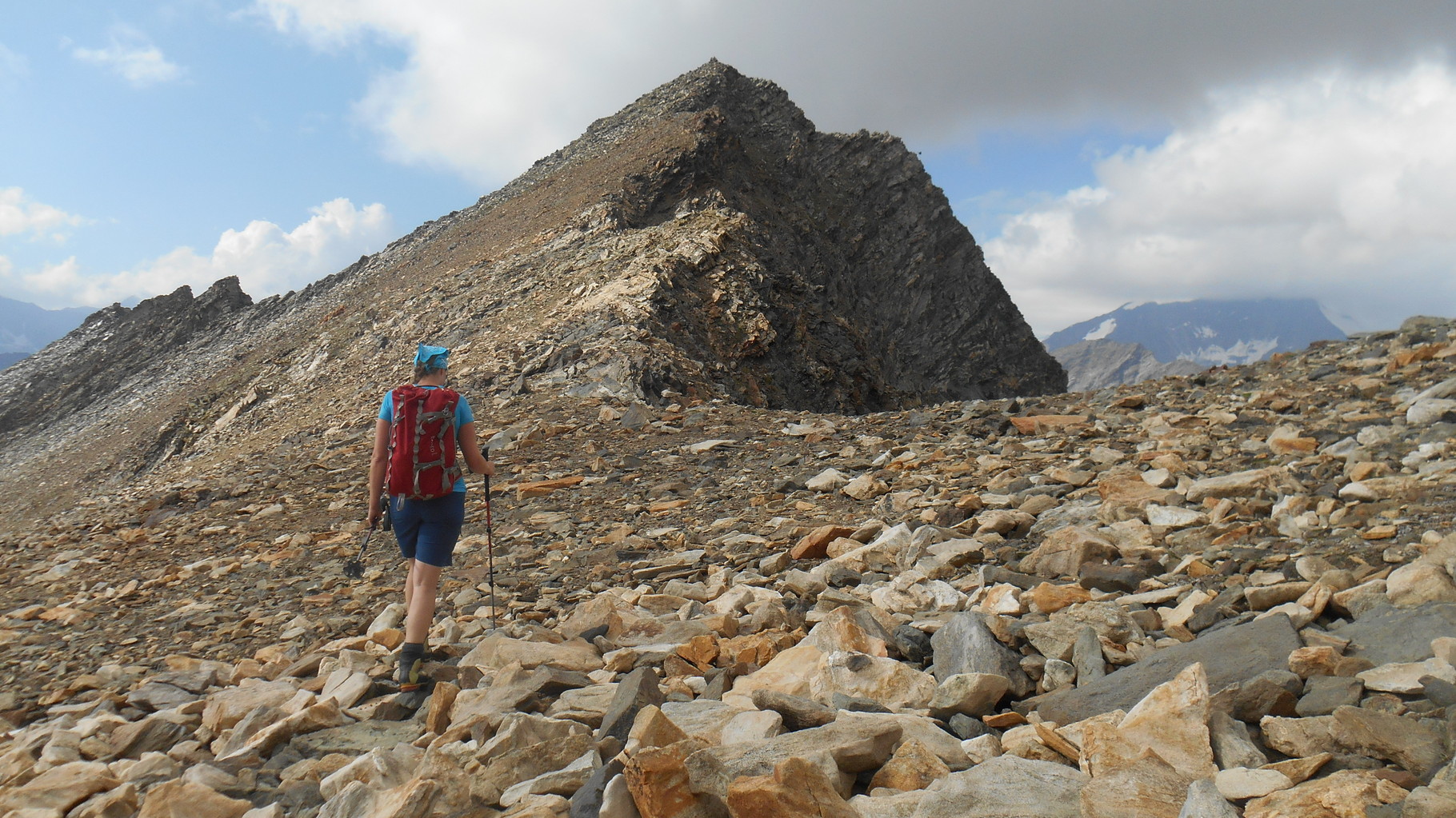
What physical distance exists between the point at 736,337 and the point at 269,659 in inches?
519

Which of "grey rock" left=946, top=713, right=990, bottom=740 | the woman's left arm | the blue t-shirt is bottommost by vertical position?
"grey rock" left=946, top=713, right=990, bottom=740

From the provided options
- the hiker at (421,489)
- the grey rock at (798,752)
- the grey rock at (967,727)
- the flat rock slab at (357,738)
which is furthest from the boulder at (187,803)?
the grey rock at (967,727)

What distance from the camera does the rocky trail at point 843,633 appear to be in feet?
8.83

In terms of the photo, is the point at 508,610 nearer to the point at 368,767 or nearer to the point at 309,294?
the point at 368,767

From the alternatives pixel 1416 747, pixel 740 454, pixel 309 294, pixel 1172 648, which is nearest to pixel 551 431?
pixel 740 454

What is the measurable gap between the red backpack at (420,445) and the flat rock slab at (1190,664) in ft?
11.7

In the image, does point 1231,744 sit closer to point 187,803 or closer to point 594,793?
point 594,793

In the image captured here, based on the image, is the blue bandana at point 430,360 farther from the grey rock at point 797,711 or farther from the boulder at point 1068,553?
the boulder at point 1068,553

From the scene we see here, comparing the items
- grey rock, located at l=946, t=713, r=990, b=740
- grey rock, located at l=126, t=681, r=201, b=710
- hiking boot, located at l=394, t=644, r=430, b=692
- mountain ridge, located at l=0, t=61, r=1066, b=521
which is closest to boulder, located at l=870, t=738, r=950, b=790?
grey rock, located at l=946, t=713, r=990, b=740

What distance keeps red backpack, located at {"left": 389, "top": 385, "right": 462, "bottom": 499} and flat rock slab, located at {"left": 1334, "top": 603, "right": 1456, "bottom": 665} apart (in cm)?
466

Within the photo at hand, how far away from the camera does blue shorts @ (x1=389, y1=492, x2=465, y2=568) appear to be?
5.06 m

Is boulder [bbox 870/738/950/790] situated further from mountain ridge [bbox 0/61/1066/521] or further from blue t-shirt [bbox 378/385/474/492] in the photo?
mountain ridge [bbox 0/61/1066/521]

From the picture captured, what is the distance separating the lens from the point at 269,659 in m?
5.60

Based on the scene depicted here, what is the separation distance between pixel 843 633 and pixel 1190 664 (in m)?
1.53
